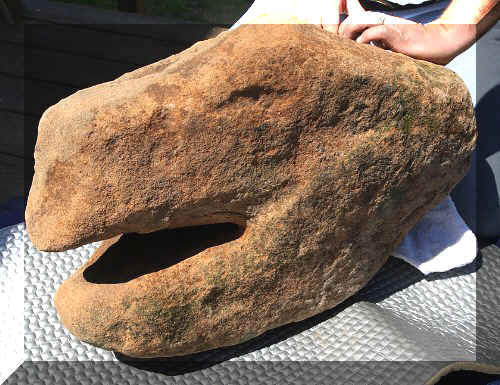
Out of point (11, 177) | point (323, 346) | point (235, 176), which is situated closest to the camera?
point (235, 176)

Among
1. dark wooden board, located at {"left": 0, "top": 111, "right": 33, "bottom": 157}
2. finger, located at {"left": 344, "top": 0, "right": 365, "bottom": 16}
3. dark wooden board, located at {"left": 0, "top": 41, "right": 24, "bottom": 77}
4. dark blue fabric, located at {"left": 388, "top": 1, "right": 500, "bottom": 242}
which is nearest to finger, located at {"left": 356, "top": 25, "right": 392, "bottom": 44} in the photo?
finger, located at {"left": 344, "top": 0, "right": 365, "bottom": 16}

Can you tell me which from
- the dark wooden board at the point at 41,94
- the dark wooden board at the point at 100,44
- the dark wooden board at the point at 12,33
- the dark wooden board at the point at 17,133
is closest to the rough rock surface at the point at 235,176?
the dark wooden board at the point at 17,133

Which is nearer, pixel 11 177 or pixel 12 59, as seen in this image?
pixel 11 177

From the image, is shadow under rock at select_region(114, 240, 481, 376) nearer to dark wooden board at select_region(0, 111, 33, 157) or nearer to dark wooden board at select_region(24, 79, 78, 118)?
dark wooden board at select_region(0, 111, 33, 157)

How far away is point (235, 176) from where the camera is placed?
3.77 ft

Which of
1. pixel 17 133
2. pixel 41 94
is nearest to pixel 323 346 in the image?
pixel 17 133

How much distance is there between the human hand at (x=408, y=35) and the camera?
1.43m

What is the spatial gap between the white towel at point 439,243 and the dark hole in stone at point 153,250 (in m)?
0.51

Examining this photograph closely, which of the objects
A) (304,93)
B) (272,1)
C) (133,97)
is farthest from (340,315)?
(272,1)

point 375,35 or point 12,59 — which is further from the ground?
point 375,35

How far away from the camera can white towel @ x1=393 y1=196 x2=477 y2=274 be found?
5.15ft

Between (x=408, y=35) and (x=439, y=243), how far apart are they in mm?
493

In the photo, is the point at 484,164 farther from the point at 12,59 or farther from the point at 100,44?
the point at 12,59

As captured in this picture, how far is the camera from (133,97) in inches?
43.4
